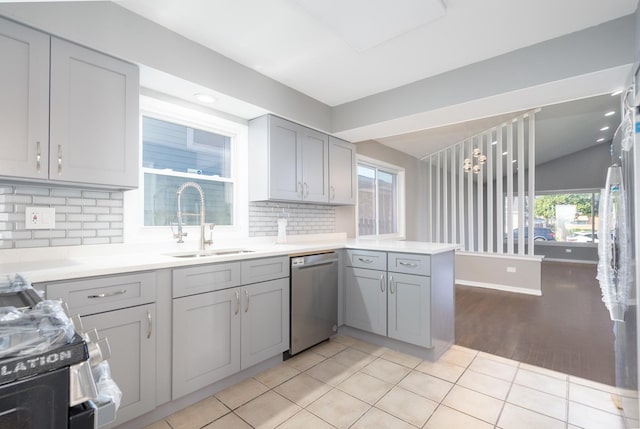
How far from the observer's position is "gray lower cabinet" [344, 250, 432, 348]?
2533 mm

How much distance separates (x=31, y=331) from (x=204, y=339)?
1424mm

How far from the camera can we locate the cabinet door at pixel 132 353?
156 cm

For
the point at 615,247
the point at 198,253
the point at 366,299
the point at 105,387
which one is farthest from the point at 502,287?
the point at 105,387

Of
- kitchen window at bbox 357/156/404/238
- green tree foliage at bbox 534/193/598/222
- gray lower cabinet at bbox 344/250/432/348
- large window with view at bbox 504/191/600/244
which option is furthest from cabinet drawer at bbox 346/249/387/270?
green tree foliage at bbox 534/193/598/222

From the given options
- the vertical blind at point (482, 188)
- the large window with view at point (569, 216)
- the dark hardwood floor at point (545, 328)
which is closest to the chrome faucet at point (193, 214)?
the dark hardwood floor at point (545, 328)

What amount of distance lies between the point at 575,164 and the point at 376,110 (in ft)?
29.6

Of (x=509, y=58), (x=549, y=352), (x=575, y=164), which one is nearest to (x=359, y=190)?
(x=509, y=58)

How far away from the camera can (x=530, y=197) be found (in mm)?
4879

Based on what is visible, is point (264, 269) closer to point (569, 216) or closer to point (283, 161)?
point (283, 161)

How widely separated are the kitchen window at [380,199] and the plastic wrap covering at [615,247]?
308 centimetres

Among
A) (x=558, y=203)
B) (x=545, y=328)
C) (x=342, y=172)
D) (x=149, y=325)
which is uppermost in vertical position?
(x=342, y=172)

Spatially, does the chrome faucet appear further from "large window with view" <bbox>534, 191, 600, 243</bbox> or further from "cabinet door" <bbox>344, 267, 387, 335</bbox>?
"large window with view" <bbox>534, 191, 600, 243</bbox>

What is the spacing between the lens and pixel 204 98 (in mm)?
2531

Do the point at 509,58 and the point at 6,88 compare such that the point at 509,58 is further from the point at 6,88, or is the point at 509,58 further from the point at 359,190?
the point at 6,88
